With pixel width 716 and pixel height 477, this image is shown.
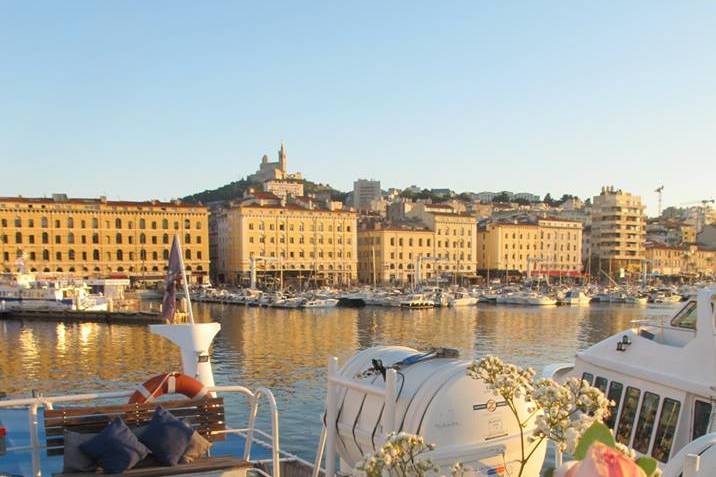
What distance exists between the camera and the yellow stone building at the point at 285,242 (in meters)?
109

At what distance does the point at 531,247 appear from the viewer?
13238 centimetres

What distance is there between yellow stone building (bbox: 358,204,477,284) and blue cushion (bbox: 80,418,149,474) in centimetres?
10617

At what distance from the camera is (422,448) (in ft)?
11.1

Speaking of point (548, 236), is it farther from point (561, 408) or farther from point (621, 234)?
point (561, 408)

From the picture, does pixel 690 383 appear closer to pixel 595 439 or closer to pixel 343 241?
pixel 595 439

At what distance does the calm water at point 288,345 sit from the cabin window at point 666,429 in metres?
11.4

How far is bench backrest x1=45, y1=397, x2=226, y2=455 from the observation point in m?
6.34

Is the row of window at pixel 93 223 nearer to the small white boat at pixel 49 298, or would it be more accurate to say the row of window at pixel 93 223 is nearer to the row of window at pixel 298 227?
the row of window at pixel 298 227

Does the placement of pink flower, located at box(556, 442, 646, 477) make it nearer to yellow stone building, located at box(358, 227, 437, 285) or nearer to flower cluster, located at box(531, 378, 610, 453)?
flower cluster, located at box(531, 378, 610, 453)

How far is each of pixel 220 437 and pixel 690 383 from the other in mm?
6685

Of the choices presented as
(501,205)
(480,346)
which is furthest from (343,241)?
(501,205)

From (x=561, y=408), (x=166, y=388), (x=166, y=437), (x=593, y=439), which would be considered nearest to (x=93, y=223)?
(x=166, y=388)

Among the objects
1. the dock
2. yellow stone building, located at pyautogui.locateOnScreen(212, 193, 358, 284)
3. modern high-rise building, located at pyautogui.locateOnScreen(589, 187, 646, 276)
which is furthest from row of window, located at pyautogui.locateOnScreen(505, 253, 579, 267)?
the dock

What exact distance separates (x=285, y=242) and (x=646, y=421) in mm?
102121
